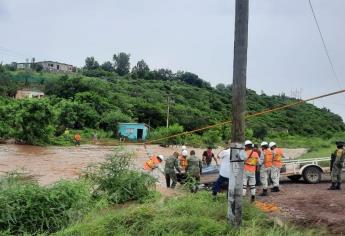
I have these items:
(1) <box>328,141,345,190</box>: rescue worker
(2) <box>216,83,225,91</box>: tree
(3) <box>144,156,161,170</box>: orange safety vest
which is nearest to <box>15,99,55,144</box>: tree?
(3) <box>144,156,161,170</box>: orange safety vest

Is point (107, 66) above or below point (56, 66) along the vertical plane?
below

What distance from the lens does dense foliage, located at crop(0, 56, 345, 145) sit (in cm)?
4266

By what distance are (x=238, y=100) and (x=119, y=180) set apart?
Result: 475cm

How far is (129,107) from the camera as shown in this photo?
2596 inches

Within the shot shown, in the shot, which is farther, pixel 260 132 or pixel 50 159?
pixel 260 132

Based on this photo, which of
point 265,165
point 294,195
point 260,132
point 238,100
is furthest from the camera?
point 260,132

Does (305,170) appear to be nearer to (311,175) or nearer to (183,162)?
(311,175)

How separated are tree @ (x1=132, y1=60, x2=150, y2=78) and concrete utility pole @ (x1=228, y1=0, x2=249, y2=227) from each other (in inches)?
4164

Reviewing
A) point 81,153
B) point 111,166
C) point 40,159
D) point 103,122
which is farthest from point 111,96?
point 111,166

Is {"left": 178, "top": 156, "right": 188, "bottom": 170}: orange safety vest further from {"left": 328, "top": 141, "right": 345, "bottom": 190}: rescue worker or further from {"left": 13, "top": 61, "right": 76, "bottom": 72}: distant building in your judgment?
{"left": 13, "top": 61, "right": 76, "bottom": 72}: distant building

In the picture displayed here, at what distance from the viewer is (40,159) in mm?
31969

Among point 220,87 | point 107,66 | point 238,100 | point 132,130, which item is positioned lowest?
point 238,100

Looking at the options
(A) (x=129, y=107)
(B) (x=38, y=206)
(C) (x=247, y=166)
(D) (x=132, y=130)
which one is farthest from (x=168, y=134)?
(B) (x=38, y=206)

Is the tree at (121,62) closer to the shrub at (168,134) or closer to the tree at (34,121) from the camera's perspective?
the shrub at (168,134)
